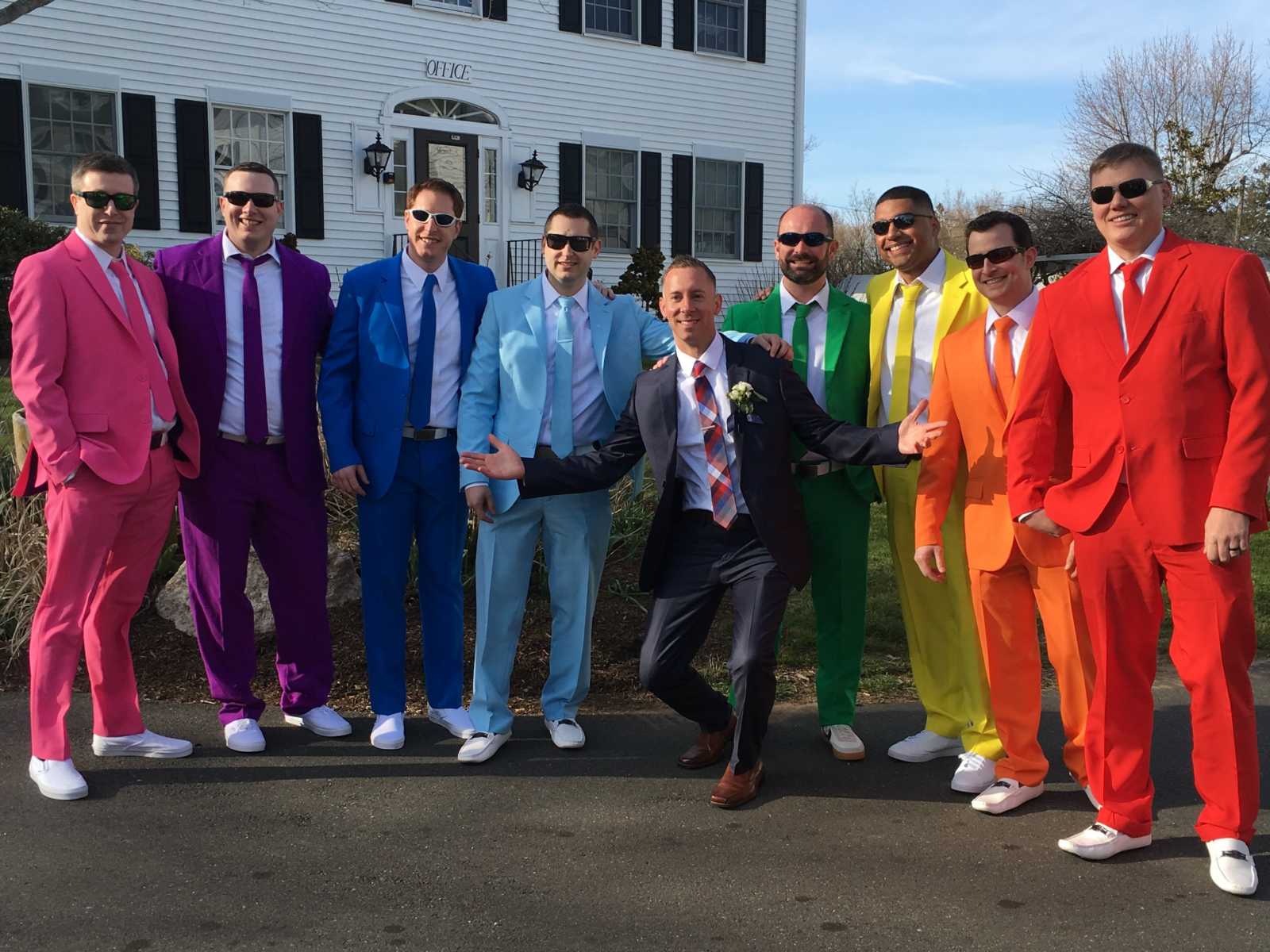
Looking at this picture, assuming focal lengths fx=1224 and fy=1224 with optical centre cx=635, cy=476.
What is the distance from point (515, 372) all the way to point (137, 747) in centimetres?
226

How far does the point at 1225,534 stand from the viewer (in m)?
3.86

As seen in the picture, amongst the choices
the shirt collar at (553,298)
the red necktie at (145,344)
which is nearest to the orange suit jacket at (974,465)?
the shirt collar at (553,298)

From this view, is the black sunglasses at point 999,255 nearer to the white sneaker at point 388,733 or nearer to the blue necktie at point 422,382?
the blue necktie at point 422,382

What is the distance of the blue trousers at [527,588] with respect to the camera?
5.35 m

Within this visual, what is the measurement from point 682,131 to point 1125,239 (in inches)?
627

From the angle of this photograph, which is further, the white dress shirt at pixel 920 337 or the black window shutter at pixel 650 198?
the black window shutter at pixel 650 198

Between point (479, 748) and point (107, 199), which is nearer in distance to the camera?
point (107, 199)

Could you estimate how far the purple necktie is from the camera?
5207 millimetres

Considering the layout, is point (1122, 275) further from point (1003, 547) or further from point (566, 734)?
point (566, 734)

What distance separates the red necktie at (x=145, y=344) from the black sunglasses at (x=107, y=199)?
0.23 meters

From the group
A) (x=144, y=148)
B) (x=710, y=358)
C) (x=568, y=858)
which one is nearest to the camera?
(x=568, y=858)

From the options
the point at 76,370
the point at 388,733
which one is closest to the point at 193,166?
the point at 76,370

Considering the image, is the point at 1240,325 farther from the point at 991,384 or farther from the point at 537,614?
the point at 537,614

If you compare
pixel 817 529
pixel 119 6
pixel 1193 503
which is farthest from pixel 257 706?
pixel 119 6
